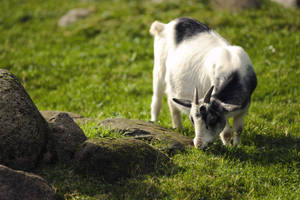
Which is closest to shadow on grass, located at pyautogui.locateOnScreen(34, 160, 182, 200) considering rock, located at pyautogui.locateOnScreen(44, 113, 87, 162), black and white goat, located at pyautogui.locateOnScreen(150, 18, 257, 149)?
rock, located at pyautogui.locateOnScreen(44, 113, 87, 162)

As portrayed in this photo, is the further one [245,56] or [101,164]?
[245,56]

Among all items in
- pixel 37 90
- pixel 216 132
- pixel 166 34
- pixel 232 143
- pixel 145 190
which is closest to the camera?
pixel 145 190

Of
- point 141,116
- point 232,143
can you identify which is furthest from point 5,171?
point 141,116

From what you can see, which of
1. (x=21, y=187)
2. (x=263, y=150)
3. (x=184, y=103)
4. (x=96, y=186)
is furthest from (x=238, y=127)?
(x=21, y=187)

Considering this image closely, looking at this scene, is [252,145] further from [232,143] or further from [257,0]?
[257,0]

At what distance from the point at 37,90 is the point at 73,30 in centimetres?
424

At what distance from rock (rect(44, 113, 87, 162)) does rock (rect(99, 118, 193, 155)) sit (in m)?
0.82

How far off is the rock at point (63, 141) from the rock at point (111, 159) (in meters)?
0.24

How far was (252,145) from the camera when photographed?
6152 mm

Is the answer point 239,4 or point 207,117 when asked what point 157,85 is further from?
point 239,4

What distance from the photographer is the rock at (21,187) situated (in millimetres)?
3695

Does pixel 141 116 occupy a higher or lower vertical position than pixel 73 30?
Answer: lower

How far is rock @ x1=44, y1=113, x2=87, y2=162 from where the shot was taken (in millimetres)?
4934

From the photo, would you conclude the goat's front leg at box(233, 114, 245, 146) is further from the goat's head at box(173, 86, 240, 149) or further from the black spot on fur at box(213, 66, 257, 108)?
the goat's head at box(173, 86, 240, 149)
